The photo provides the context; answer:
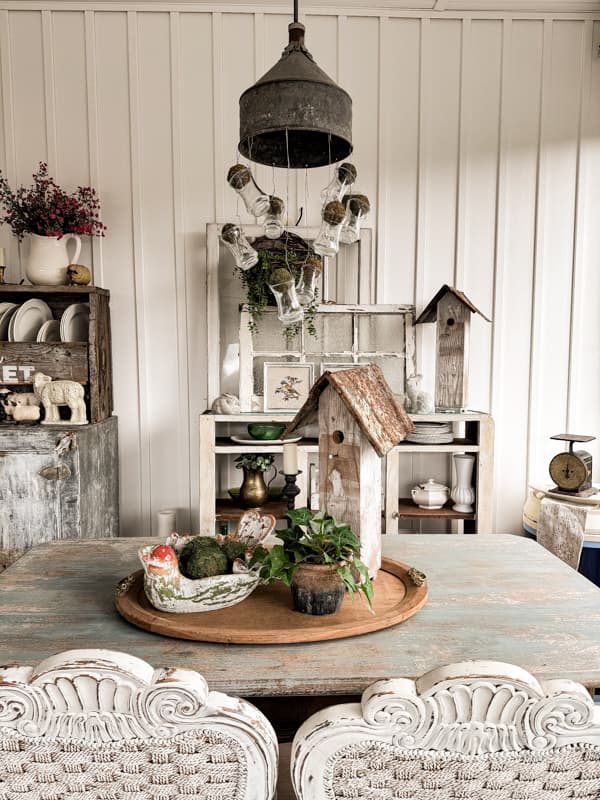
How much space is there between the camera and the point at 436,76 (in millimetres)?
3314

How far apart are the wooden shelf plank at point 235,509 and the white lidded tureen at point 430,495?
2.30 feet

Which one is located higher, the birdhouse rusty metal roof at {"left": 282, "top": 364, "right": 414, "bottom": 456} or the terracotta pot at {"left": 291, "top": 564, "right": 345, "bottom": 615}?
the birdhouse rusty metal roof at {"left": 282, "top": 364, "right": 414, "bottom": 456}

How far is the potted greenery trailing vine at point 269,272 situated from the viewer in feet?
9.97

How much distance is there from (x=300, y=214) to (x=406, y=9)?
47.4 inches

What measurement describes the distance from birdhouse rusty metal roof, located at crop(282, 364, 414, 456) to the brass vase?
1414 mm

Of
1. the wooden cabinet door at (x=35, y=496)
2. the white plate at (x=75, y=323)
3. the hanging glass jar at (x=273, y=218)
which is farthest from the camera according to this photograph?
the white plate at (x=75, y=323)

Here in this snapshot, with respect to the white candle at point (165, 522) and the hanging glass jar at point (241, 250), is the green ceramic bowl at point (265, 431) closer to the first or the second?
the white candle at point (165, 522)

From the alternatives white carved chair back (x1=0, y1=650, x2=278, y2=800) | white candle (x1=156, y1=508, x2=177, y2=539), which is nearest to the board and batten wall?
white candle (x1=156, y1=508, x2=177, y2=539)

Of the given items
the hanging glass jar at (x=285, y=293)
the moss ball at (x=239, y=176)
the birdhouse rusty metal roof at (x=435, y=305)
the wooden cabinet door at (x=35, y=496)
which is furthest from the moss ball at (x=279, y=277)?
the wooden cabinet door at (x=35, y=496)

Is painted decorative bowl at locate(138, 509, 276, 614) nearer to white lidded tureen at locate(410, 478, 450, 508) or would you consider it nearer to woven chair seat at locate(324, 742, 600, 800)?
woven chair seat at locate(324, 742, 600, 800)

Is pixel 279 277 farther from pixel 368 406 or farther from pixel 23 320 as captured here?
pixel 23 320

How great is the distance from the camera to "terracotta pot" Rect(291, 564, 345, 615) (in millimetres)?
1420

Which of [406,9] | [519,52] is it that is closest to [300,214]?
[406,9]

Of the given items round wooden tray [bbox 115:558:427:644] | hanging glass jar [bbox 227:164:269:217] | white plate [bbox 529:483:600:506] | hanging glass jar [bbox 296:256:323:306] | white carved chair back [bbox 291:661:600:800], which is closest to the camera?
white carved chair back [bbox 291:661:600:800]
